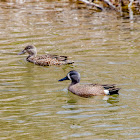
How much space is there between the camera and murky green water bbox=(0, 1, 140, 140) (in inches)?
312

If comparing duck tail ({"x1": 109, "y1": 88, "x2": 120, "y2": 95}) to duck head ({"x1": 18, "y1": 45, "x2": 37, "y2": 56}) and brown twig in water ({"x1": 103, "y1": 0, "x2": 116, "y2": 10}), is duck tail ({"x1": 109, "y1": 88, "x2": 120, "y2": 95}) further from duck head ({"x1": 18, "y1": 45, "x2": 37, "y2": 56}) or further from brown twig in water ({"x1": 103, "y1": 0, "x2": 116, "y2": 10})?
brown twig in water ({"x1": 103, "y1": 0, "x2": 116, "y2": 10})

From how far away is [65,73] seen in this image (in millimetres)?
11961

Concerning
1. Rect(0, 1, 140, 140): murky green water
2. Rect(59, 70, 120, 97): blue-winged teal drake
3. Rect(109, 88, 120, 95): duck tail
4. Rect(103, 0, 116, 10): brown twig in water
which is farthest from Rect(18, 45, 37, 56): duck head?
Rect(103, 0, 116, 10): brown twig in water

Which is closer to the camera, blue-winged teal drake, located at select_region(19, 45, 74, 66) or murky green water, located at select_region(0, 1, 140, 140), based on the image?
murky green water, located at select_region(0, 1, 140, 140)

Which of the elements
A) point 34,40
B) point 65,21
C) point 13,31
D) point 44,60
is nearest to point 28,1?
point 65,21

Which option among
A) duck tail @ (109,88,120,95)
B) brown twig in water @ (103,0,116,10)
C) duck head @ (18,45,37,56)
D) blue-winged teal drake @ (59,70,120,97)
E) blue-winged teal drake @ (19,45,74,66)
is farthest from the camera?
brown twig in water @ (103,0,116,10)

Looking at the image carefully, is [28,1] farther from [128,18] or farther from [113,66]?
[113,66]

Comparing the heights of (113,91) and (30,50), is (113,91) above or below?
below

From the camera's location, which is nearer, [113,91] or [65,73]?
[113,91]

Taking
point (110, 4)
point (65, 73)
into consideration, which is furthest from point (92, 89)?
point (110, 4)

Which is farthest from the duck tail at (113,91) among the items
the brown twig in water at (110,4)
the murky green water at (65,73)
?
the brown twig in water at (110,4)

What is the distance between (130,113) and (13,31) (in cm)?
988

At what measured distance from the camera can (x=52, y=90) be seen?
10.3 meters

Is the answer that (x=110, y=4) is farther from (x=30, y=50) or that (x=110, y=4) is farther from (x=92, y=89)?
(x=92, y=89)
